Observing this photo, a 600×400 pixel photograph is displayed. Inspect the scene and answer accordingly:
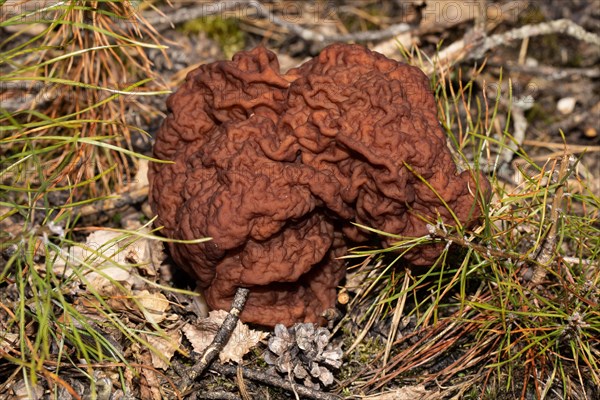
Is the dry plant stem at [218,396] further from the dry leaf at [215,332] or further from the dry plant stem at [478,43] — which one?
the dry plant stem at [478,43]

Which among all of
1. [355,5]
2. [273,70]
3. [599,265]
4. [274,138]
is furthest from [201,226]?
[355,5]

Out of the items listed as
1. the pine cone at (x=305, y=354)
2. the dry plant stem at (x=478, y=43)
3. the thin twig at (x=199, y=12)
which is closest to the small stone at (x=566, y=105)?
the dry plant stem at (x=478, y=43)

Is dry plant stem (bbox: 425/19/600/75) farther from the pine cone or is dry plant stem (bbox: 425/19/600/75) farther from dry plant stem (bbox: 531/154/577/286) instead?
the pine cone

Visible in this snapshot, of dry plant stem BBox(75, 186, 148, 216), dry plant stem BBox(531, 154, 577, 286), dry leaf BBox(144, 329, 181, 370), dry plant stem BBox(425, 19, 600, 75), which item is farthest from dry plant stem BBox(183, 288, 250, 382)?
dry plant stem BBox(425, 19, 600, 75)

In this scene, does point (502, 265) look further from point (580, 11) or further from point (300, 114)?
point (580, 11)

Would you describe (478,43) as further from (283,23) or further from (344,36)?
(283,23)

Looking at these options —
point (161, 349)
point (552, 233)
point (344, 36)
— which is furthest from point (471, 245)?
point (344, 36)
